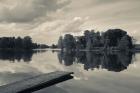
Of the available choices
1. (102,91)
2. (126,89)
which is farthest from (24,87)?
(126,89)

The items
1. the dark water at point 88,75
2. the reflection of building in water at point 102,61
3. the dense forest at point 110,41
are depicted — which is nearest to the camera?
the dark water at point 88,75

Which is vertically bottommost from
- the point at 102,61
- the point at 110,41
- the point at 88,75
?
the point at 88,75

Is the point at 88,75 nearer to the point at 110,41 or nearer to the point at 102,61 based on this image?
the point at 102,61

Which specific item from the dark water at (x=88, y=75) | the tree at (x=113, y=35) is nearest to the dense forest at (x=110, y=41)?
the tree at (x=113, y=35)

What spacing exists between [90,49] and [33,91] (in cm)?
16835

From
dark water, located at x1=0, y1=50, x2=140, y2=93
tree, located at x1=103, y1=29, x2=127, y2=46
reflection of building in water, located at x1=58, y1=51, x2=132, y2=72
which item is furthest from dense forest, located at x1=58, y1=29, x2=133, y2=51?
dark water, located at x1=0, y1=50, x2=140, y2=93

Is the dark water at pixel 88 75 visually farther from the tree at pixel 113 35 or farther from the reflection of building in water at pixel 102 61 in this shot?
the tree at pixel 113 35

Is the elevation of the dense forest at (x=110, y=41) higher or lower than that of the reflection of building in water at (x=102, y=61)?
higher

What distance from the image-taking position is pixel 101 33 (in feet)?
645

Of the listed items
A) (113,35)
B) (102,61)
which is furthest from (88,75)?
(113,35)

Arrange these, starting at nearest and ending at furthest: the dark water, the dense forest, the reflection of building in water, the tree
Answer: the dark water
the reflection of building in water
the dense forest
the tree

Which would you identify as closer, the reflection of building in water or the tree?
the reflection of building in water

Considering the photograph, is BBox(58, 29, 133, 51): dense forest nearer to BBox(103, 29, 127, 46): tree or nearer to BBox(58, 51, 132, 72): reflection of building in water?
BBox(103, 29, 127, 46): tree

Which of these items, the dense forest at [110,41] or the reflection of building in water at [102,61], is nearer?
the reflection of building in water at [102,61]
